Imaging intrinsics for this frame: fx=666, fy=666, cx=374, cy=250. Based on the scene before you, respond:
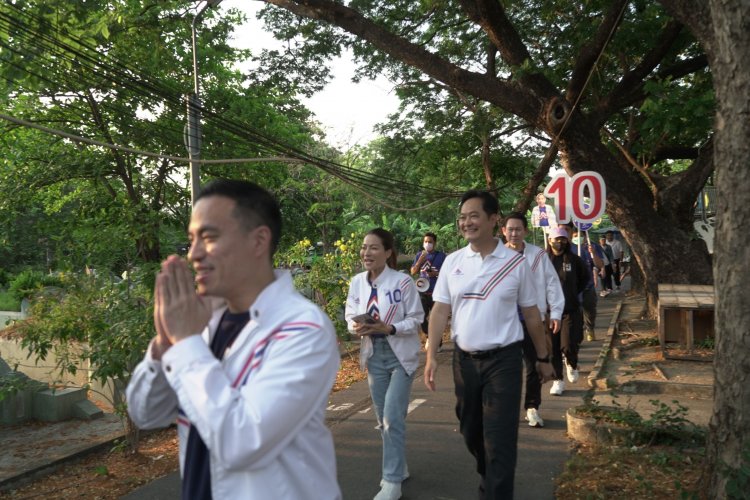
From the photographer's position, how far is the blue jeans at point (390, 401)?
184 inches

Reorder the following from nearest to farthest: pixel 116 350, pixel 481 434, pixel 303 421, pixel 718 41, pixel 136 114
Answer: pixel 303 421 → pixel 718 41 → pixel 481 434 → pixel 116 350 → pixel 136 114

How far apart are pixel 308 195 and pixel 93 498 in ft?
88.5

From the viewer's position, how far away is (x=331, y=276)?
12047mm

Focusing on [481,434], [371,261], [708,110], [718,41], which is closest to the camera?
[718,41]

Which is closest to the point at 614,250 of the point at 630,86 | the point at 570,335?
the point at 630,86

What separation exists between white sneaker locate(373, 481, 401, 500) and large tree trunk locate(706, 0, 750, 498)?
1988 mm

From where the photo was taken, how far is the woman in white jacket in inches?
Result: 185

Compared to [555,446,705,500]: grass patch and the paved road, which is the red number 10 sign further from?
[555,446,705,500]: grass patch

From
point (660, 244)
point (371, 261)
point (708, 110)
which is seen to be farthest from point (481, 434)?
point (660, 244)

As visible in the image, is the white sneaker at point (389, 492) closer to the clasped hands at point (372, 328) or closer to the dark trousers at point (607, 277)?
the clasped hands at point (372, 328)

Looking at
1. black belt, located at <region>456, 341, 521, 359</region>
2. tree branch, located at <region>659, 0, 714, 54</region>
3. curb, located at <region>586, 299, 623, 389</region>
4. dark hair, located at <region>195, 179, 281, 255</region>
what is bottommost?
curb, located at <region>586, 299, 623, 389</region>

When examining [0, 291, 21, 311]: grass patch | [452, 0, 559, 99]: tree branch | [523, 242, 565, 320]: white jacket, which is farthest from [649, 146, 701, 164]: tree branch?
[0, 291, 21, 311]: grass patch

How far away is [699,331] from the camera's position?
983cm

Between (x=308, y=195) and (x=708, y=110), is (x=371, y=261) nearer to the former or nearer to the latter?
(x=708, y=110)
